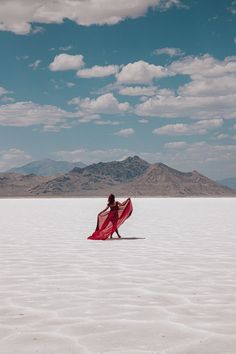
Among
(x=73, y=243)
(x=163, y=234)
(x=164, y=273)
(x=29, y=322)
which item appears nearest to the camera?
(x=29, y=322)

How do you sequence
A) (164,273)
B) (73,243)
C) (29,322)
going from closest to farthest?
1. (29,322)
2. (164,273)
3. (73,243)

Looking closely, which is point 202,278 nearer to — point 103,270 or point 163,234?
point 103,270

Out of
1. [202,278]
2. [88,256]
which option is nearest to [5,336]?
[202,278]

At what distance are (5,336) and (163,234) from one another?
12.7m

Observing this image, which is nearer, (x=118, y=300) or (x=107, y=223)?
(x=118, y=300)

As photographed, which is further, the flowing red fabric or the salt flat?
the flowing red fabric

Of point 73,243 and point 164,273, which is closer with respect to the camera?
point 164,273

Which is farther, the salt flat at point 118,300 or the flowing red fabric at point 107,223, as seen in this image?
the flowing red fabric at point 107,223

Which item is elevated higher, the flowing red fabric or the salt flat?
the flowing red fabric

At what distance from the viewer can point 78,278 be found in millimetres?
Result: 8531

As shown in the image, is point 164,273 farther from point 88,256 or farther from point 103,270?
point 88,256

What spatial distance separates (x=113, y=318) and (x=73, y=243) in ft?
28.9

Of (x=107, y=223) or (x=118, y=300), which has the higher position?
(x=107, y=223)

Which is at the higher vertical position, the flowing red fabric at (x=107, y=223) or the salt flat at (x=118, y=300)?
the flowing red fabric at (x=107, y=223)
